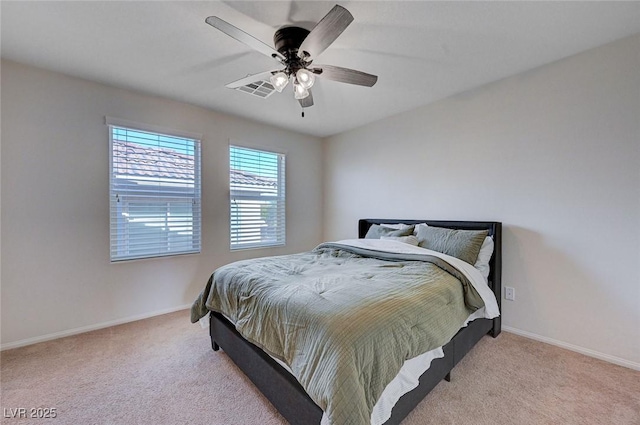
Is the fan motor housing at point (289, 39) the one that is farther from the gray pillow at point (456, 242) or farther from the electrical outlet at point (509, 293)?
the electrical outlet at point (509, 293)

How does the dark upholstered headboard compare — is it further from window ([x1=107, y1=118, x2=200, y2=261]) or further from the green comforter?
window ([x1=107, y1=118, x2=200, y2=261])

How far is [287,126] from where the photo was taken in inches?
156

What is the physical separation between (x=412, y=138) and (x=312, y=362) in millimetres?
2980

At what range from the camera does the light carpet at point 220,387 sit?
1.51m

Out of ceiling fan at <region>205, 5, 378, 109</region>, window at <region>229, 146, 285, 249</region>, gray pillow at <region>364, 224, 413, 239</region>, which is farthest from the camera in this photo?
window at <region>229, 146, 285, 249</region>

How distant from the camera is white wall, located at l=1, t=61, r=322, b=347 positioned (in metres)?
2.25

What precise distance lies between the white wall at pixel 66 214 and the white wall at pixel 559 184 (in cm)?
310

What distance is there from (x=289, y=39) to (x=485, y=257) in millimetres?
2450

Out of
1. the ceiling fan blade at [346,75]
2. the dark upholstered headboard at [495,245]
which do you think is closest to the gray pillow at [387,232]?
the dark upholstered headboard at [495,245]

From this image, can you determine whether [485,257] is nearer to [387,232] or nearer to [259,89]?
[387,232]

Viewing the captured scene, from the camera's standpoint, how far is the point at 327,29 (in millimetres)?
1443

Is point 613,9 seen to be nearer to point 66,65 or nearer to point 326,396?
point 326,396

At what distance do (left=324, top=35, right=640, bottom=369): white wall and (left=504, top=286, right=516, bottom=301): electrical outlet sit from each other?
0.10 feet

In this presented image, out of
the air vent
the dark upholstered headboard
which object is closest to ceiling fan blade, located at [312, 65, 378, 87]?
the air vent
